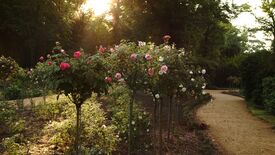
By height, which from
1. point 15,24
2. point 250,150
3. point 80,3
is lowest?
point 250,150

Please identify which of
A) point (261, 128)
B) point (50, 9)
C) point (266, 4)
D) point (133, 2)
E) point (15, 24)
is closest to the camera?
point (261, 128)

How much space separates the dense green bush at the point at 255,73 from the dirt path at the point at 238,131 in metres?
1.17

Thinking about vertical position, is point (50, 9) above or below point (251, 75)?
above

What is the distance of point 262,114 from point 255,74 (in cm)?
341

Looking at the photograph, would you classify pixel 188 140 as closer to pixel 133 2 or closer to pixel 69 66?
pixel 69 66

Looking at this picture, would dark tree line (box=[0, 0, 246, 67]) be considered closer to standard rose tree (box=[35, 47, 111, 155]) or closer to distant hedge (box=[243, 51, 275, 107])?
distant hedge (box=[243, 51, 275, 107])

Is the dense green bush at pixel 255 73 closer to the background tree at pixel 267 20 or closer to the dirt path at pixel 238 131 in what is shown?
the dirt path at pixel 238 131

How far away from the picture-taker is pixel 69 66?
5672mm

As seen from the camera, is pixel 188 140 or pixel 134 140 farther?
pixel 188 140

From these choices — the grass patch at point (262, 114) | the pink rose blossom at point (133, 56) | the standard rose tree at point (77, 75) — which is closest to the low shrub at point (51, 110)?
the pink rose blossom at point (133, 56)

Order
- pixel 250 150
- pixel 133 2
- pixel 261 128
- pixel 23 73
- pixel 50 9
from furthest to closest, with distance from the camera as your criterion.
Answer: pixel 50 9, pixel 133 2, pixel 23 73, pixel 261 128, pixel 250 150

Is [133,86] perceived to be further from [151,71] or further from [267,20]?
[267,20]

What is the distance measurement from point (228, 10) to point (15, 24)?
18144 millimetres

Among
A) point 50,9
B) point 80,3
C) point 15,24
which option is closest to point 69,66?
point 15,24
